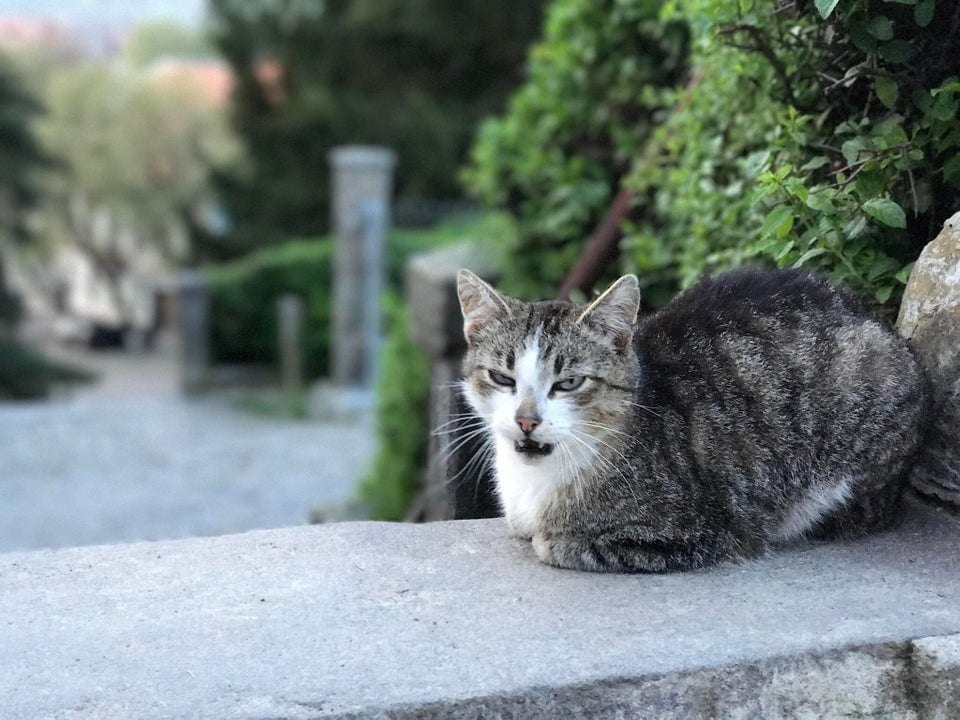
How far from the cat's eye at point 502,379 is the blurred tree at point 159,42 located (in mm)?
36931

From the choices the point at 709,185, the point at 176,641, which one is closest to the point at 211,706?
the point at 176,641

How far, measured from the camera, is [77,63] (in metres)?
34.7

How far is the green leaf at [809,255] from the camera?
3.14 m

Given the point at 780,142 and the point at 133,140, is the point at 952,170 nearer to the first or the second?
the point at 780,142

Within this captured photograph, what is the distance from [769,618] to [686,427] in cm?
60

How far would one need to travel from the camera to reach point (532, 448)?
8.76 ft

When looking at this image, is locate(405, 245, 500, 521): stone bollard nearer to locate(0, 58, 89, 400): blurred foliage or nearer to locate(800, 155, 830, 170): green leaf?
locate(800, 155, 830, 170): green leaf

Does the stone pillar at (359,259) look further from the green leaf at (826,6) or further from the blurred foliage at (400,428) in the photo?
the green leaf at (826,6)

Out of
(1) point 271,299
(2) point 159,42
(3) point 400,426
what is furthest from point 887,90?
(2) point 159,42

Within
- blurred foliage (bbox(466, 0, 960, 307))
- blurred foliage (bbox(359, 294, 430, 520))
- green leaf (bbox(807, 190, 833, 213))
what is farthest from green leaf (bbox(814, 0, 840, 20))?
blurred foliage (bbox(359, 294, 430, 520))

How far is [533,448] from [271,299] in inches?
599

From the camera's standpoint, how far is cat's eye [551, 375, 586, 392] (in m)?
2.70

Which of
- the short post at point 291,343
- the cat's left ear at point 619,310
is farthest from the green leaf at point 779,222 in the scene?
the short post at point 291,343

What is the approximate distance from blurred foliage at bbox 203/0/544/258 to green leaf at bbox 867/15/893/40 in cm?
1816
